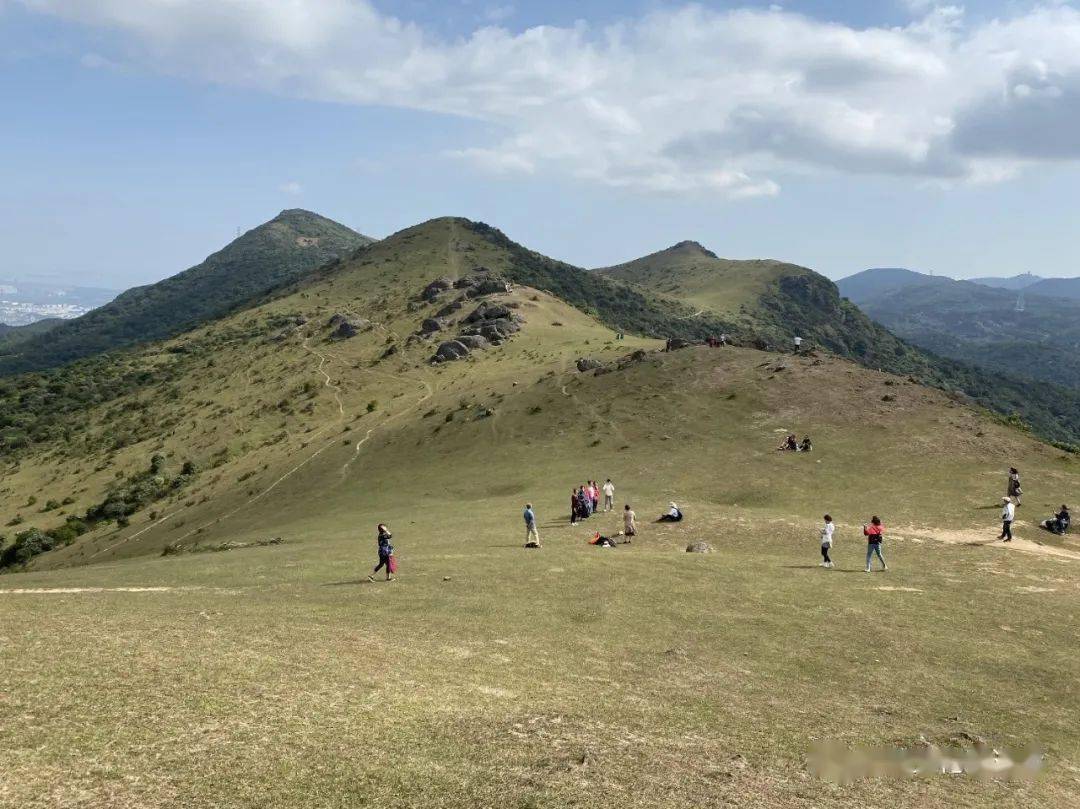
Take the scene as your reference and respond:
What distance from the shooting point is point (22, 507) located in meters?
89.5

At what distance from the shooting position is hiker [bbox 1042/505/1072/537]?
37000mm

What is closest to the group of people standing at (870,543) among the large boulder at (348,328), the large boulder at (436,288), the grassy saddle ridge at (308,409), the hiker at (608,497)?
the grassy saddle ridge at (308,409)

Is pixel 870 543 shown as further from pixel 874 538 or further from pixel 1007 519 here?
pixel 1007 519

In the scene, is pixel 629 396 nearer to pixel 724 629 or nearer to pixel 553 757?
pixel 724 629

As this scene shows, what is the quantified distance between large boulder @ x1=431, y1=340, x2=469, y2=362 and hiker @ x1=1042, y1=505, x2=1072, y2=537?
8379cm

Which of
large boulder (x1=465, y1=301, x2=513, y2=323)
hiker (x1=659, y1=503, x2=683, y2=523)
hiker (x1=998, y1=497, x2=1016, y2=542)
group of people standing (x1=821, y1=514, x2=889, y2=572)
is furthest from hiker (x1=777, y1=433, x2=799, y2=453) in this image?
large boulder (x1=465, y1=301, x2=513, y2=323)

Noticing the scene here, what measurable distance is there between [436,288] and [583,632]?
441 ft

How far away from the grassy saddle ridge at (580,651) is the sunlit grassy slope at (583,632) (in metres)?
0.10

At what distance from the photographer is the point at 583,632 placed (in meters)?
21.9

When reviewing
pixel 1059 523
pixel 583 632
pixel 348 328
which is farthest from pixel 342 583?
pixel 348 328

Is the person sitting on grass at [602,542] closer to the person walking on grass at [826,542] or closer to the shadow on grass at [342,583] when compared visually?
the person walking on grass at [826,542]

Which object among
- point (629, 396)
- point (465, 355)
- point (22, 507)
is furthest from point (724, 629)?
point (22, 507)

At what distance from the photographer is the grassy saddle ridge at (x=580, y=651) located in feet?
40.6

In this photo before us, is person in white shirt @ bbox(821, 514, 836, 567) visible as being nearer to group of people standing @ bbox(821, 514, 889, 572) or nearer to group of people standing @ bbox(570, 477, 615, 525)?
group of people standing @ bbox(821, 514, 889, 572)
